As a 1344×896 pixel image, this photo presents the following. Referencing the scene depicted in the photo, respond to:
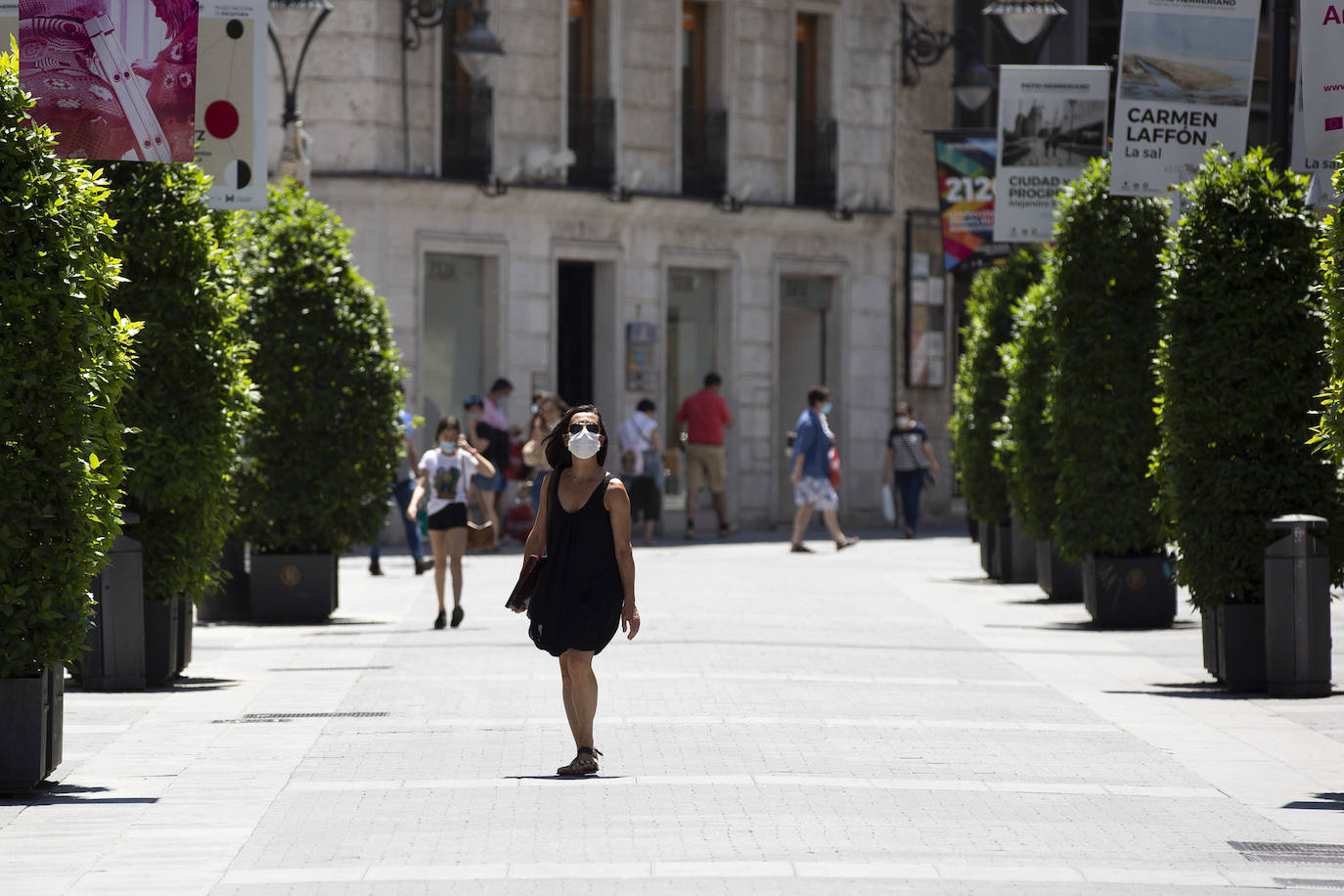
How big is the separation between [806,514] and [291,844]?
70.8ft

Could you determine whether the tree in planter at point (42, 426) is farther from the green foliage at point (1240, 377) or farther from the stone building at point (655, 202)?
the stone building at point (655, 202)

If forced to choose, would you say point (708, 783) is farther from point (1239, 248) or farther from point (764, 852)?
point (1239, 248)

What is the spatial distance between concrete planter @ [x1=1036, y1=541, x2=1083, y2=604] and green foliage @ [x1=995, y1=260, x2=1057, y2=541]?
0.79 metres


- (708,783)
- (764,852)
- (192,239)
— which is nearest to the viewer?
(764,852)

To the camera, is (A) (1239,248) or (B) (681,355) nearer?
(A) (1239,248)

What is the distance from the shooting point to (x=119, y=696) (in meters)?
13.8

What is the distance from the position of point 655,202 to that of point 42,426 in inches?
1040

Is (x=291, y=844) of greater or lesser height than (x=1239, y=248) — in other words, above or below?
below

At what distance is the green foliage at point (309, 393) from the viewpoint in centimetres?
1930

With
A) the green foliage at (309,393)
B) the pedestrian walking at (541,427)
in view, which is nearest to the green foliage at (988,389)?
the pedestrian walking at (541,427)

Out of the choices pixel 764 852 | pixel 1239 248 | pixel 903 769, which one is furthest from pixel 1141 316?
Result: pixel 764 852

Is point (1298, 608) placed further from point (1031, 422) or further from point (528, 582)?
point (1031, 422)

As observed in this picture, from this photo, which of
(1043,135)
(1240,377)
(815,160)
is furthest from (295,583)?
(815,160)

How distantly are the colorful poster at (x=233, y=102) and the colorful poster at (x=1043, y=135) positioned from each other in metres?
7.85
